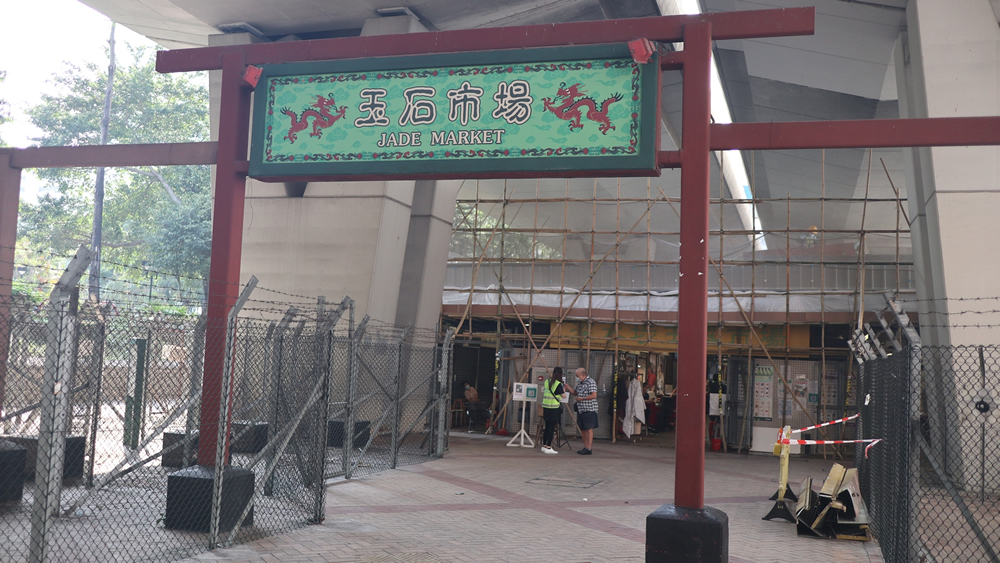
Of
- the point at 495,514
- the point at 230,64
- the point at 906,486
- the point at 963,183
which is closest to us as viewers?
the point at 906,486

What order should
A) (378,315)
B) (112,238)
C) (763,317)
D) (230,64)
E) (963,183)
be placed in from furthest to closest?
(112,238), (763,317), (378,315), (963,183), (230,64)

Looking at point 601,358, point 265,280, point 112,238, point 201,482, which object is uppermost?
point 112,238

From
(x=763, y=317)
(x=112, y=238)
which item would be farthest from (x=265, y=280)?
(x=112, y=238)

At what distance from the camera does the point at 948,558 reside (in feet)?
25.8

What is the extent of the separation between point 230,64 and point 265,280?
8.27m

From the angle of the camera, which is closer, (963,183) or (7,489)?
(7,489)

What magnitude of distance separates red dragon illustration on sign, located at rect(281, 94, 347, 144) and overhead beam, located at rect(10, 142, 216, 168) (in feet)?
3.02

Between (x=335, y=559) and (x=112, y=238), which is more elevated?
(x=112, y=238)

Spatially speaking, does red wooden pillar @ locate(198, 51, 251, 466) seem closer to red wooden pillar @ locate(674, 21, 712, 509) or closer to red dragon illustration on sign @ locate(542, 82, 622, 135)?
red dragon illustration on sign @ locate(542, 82, 622, 135)

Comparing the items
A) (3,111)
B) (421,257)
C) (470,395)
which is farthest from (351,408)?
(3,111)

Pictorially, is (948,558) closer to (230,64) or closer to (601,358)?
(230,64)

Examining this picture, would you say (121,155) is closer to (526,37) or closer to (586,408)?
(526,37)

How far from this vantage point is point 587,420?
15.1 meters

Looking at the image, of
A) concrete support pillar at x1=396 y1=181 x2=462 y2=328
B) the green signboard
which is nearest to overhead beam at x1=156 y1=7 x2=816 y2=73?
the green signboard
